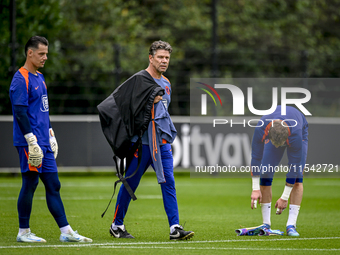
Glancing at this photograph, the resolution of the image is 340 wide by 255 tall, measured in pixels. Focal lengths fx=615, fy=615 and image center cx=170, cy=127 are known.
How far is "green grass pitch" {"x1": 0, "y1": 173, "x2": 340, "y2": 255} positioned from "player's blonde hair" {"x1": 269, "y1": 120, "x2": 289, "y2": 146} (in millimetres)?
1164

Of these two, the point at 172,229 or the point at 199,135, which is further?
the point at 199,135

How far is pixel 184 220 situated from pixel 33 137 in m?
3.52

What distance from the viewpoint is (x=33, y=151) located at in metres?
6.34

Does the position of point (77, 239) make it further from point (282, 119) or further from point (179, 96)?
point (179, 96)

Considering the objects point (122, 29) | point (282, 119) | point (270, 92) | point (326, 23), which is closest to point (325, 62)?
point (326, 23)

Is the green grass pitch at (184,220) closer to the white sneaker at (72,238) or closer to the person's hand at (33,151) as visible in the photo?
the white sneaker at (72,238)

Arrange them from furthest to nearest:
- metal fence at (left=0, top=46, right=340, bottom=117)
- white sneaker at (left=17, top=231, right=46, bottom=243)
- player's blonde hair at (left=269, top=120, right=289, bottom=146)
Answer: metal fence at (left=0, top=46, right=340, bottom=117) < player's blonde hair at (left=269, top=120, right=289, bottom=146) < white sneaker at (left=17, top=231, right=46, bottom=243)

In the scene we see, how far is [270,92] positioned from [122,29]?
7.71m

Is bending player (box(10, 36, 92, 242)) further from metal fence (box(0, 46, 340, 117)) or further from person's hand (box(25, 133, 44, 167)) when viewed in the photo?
metal fence (box(0, 46, 340, 117))

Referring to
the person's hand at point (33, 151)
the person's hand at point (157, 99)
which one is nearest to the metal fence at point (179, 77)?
the person's hand at point (157, 99)

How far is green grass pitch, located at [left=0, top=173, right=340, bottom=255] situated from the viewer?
20.9 feet

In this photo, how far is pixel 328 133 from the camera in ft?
Result: 60.0

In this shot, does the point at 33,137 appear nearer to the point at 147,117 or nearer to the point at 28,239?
the point at 28,239

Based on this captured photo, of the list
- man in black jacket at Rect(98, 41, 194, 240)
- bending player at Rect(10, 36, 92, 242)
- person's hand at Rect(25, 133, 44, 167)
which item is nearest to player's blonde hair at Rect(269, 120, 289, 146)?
man in black jacket at Rect(98, 41, 194, 240)
